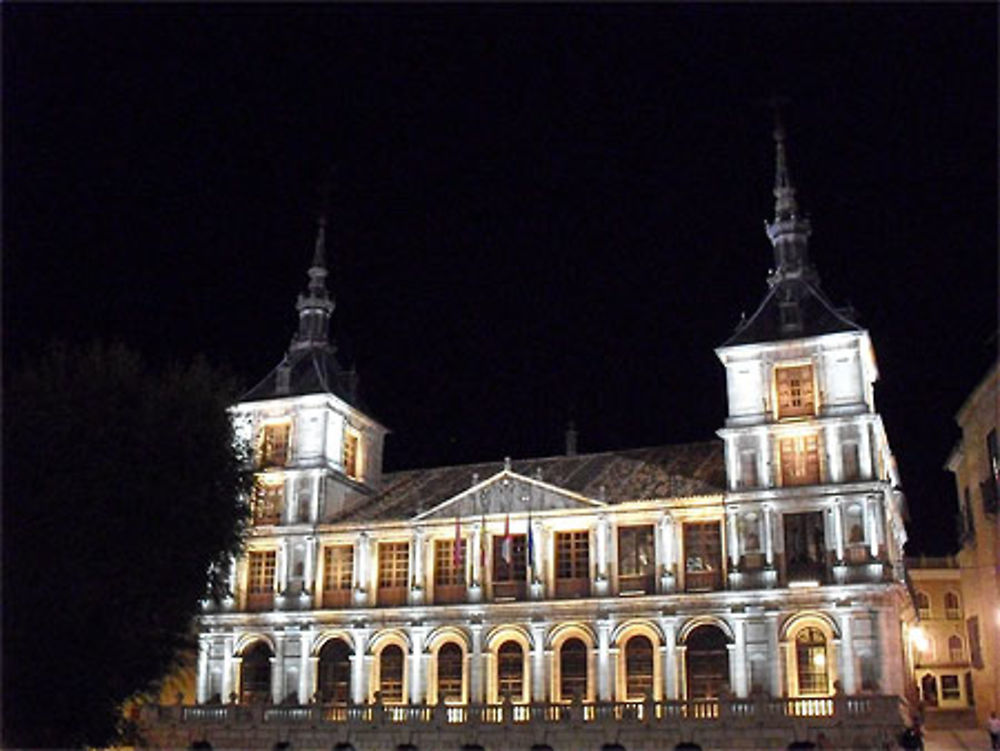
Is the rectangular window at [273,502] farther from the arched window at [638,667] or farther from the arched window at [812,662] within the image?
the arched window at [812,662]

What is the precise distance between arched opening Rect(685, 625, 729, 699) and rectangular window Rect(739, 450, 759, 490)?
18.4 ft

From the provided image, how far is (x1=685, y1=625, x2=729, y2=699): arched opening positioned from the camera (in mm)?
40750

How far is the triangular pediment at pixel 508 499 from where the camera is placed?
44.4 metres

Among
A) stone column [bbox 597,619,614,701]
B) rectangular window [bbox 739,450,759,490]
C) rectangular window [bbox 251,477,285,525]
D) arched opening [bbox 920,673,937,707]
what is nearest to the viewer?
stone column [bbox 597,619,614,701]

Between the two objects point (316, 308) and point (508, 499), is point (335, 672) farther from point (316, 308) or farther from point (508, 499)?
point (316, 308)

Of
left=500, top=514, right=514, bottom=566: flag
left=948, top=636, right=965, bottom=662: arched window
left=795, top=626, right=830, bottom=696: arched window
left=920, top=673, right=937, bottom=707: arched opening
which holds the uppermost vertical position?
left=500, top=514, right=514, bottom=566: flag

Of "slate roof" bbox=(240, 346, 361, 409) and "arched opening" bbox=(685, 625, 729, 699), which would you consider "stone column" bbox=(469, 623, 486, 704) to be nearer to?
"arched opening" bbox=(685, 625, 729, 699)

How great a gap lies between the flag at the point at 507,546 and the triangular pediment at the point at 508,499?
0.78 metres

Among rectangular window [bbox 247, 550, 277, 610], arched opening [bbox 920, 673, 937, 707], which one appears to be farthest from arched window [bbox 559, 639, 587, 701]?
arched opening [bbox 920, 673, 937, 707]

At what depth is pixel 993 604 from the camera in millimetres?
40594

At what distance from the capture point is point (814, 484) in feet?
135

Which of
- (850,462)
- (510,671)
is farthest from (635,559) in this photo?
(850,462)

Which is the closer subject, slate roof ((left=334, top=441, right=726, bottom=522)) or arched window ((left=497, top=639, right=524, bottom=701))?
arched window ((left=497, top=639, right=524, bottom=701))

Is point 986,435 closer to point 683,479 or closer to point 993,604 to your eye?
point 993,604
